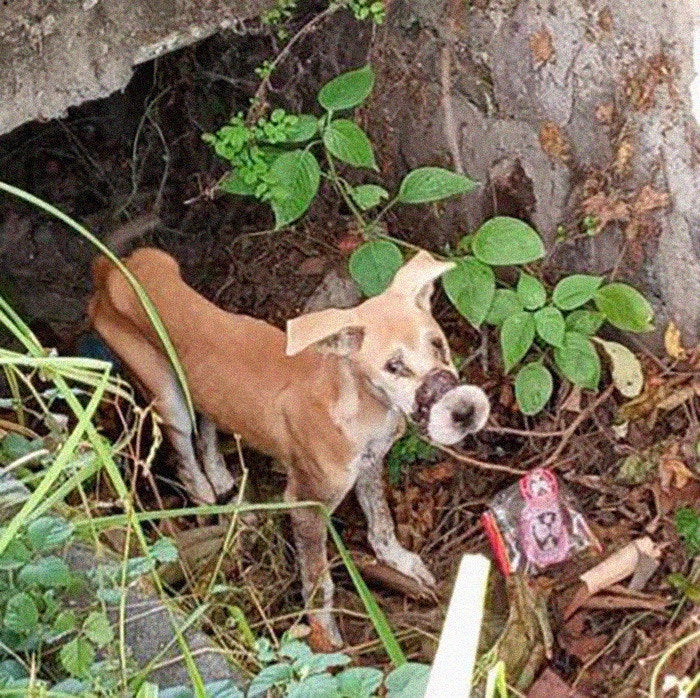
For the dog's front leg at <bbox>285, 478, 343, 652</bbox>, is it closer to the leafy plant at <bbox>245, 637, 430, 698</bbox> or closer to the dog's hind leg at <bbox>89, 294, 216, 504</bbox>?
the dog's hind leg at <bbox>89, 294, 216, 504</bbox>

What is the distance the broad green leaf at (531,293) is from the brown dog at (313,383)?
1.57ft

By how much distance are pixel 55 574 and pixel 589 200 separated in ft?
7.77

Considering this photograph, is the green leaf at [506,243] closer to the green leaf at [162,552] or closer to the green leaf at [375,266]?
the green leaf at [375,266]

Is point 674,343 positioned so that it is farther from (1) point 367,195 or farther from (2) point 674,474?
(1) point 367,195

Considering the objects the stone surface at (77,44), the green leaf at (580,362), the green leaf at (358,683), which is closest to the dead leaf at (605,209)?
the green leaf at (580,362)

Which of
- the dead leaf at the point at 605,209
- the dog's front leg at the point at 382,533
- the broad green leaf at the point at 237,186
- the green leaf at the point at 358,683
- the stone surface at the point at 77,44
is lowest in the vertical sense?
the dog's front leg at the point at 382,533

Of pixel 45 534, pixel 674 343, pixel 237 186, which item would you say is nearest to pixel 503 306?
pixel 674 343

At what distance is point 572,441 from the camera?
16.4 ft

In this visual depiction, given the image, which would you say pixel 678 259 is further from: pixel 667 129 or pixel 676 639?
pixel 676 639

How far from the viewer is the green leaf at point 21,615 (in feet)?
9.99

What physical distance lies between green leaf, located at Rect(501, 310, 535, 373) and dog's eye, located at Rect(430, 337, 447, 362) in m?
0.53

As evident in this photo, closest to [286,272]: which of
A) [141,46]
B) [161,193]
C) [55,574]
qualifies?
[161,193]

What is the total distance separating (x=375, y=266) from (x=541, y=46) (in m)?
0.86

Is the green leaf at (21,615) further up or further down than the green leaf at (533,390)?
further up
